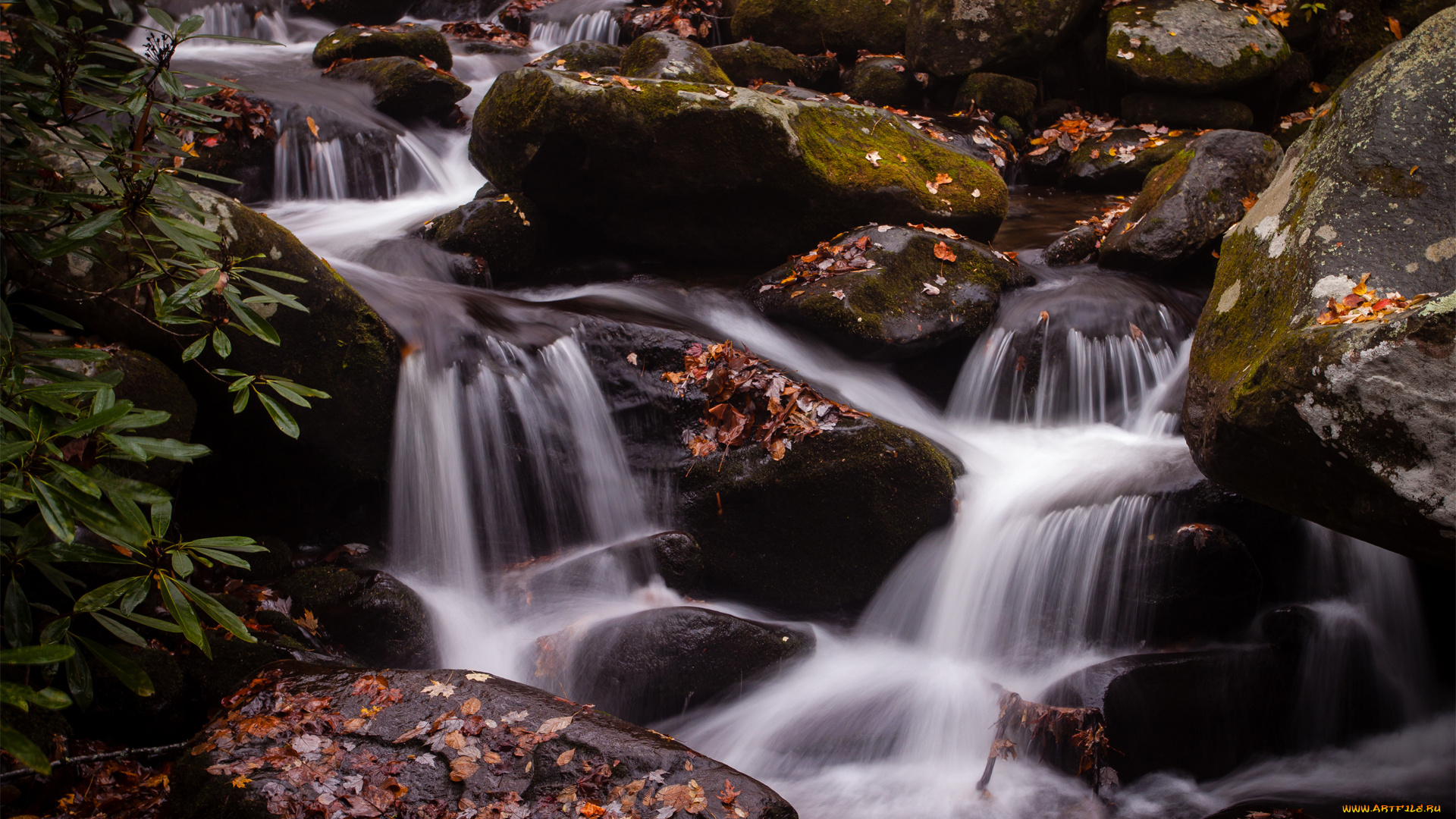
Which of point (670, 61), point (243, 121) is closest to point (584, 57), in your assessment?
point (670, 61)

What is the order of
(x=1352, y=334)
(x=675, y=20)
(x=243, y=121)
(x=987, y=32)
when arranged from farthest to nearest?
(x=675, y=20) < (x=987, y=32) < (x=243, y=121) < (x=1352, y=334)

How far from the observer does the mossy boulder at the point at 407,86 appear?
9.16m

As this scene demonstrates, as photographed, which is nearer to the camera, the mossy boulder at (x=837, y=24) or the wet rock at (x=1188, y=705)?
the wet rock at (x=1188, y=705)

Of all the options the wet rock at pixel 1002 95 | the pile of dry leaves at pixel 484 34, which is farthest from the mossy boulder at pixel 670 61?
the pile of dry leaves at pixel 484 34

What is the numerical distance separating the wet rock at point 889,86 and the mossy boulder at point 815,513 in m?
7.12

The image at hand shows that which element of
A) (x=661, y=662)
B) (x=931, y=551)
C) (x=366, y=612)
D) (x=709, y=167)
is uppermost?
(x=709, y=167)

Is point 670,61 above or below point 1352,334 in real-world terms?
above

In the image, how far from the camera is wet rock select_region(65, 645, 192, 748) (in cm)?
311

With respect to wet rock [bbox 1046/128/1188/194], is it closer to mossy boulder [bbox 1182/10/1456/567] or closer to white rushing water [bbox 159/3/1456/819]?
white rushing water [bbox 159/3/1456/819]

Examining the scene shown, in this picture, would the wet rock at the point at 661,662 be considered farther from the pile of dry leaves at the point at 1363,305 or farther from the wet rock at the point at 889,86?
the wet rock at the point at 889,86

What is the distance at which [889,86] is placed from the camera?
1069 centimetres

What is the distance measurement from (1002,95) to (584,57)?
18.1 feet

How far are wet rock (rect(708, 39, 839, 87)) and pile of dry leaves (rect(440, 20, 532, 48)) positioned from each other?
391 cm

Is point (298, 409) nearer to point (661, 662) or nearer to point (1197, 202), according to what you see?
point (661, 662)
